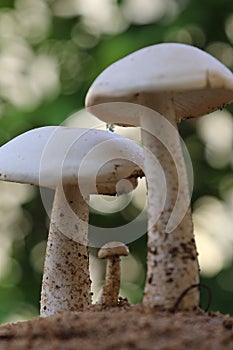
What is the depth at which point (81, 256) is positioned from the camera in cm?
115

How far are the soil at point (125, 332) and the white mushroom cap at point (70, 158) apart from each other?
247 mm

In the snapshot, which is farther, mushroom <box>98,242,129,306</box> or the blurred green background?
the blurred green background

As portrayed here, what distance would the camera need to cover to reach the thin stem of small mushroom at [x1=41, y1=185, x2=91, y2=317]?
1124mm

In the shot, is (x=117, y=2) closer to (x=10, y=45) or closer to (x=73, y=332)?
(x=10, y=45)

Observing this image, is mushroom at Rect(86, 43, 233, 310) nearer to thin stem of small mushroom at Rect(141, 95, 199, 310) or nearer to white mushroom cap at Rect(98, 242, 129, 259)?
thin stem of small mushroom at Rect(141, 95, 199, 310)

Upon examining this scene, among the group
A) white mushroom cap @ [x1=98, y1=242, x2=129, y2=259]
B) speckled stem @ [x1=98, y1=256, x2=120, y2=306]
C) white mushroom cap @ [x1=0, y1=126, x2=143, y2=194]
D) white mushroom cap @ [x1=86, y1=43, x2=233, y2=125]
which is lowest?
speckled stem @ [x1=98, y1=256, x2=120, y2=306]

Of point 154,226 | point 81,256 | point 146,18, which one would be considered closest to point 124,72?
point 154,226

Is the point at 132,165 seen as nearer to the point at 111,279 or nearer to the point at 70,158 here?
the point at 70,158

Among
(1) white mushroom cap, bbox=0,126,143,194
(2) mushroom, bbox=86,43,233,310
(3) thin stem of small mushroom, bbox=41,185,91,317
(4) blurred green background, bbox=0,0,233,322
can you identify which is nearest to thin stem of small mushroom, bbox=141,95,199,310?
(2) mushroom, bbox=86,43,233,310

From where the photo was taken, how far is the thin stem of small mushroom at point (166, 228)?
84cm

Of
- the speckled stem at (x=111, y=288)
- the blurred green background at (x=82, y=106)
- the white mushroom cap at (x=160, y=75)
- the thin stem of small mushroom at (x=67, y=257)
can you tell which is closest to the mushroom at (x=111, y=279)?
the speckled stem at (x=111, y=288)

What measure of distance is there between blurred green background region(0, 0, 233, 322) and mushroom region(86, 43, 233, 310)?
2231 millimetres

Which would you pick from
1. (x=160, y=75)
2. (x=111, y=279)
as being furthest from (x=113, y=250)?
(x=160, y=75)

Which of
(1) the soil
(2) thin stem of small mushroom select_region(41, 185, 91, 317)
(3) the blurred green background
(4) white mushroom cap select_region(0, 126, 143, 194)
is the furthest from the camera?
(3) the blurred green background
